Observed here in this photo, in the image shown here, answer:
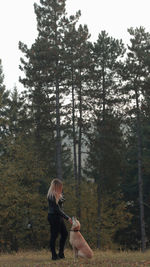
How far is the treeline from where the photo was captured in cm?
3052

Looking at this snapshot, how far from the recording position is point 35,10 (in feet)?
104

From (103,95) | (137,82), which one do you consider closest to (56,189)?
(137,82)

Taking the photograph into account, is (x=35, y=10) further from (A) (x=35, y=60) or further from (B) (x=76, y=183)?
(B) (x=76, y=183)

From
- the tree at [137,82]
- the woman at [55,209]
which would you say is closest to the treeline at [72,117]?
the tree at [137,82]

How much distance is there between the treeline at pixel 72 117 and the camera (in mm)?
30516

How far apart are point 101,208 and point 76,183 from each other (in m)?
5.17

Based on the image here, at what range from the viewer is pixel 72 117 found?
1300 inches

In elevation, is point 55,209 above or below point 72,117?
below

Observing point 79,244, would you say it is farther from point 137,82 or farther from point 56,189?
point 137,82

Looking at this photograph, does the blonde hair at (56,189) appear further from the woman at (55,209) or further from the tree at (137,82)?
the tree at (137,82)

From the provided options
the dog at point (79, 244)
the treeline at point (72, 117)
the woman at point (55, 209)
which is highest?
the treeline at point (72, 117)

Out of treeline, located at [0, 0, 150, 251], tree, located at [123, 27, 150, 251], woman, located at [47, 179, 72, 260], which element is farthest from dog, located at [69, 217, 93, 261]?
tree, located at [123, 27, 150, 251]

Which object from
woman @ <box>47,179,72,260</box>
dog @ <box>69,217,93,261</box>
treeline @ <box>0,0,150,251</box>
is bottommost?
dog @ <box>69,217,93,261</box>

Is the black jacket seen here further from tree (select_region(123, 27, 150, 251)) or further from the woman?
tree (select_region(123, 27, 150, 251))
